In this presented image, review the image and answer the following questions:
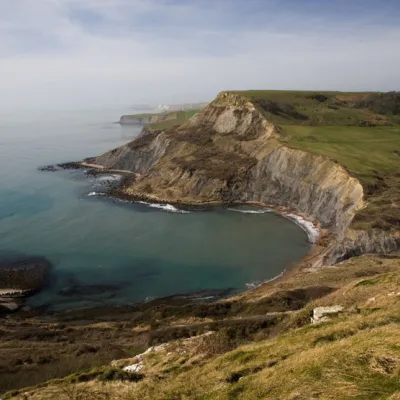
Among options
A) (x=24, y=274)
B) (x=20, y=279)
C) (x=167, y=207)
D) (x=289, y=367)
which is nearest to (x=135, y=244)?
(x=24, y=274)

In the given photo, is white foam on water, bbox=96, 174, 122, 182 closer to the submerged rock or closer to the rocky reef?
the rocky reef

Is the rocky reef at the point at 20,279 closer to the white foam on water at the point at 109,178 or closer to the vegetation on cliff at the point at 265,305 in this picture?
the vegetation on cliff at the point at 265,305

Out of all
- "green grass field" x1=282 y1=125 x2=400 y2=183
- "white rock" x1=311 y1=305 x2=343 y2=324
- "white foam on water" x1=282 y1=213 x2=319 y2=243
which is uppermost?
"green grass field" x1=282 y1=125 x2=400 y2=183

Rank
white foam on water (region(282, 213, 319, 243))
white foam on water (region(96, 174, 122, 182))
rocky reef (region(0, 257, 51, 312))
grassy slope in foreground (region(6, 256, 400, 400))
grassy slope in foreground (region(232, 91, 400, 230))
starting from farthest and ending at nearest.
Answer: white foam on water (region(96, 174, 122, 182))
white foam on water (region(282, 213, 319, 243))
grassy slope in foreground (region(232, 91, 400, 230))
rocky reef (region(0, 257, 51, 312))
grassy slope in foreground (region(6, 256, 400, 400))

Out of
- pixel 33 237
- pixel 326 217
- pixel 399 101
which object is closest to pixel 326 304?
pixel 326 217

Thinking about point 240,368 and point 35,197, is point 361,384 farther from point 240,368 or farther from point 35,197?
point 35,197

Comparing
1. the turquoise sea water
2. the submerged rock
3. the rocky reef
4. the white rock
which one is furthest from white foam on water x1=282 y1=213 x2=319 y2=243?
the white rock
